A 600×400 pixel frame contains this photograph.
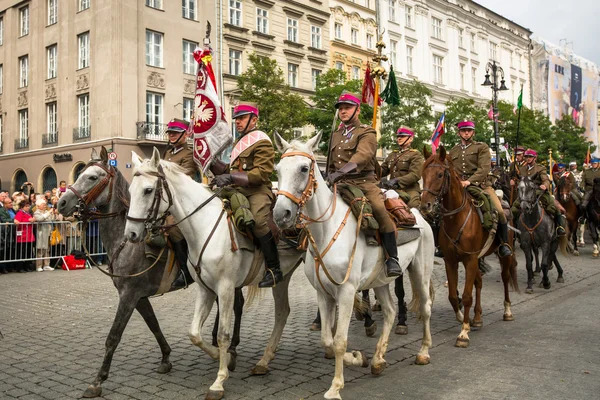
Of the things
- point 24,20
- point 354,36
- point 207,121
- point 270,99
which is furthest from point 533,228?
point 354,36

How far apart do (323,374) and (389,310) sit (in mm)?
1101

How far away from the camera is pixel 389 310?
664 cm

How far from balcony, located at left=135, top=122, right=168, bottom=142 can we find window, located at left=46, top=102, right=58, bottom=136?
7.18 meters

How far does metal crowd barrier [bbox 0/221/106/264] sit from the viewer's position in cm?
1552

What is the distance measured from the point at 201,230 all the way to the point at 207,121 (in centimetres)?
230

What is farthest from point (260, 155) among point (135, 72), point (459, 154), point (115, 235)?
point (135, 72)

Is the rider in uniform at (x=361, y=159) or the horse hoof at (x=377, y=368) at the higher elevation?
the rider in uniform at (x=361, y=159)

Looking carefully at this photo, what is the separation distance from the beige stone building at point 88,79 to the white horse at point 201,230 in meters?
25.3

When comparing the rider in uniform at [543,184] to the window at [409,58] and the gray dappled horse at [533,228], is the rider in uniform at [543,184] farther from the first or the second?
the window at [409,58]

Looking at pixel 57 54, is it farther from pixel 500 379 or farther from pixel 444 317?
pixel 500 379

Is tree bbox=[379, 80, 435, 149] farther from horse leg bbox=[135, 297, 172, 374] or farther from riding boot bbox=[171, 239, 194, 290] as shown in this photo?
horse leg bbox=[135, 297, 172, 374]

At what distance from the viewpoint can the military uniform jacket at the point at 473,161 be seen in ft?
28.5

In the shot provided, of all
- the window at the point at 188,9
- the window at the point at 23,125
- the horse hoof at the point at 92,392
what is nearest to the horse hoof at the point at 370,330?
the horse hoof at the point at 92,392

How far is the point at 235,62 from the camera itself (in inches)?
1436
